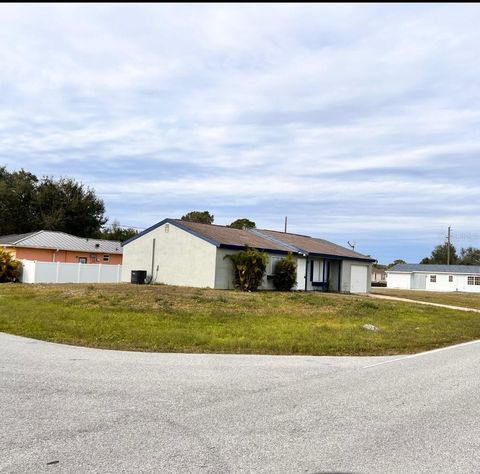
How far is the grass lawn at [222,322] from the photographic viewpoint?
1302cm

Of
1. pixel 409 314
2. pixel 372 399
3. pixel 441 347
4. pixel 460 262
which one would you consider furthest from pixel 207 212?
pixel 372 399

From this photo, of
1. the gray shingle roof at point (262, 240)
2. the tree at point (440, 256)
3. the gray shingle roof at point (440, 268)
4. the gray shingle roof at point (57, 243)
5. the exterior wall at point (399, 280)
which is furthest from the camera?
the tree at point (440, 256)

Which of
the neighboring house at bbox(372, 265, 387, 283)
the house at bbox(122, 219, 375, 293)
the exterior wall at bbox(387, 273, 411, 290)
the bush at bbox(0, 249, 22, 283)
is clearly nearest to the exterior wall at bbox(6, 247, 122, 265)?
the bush at bbox(0, 249, 22, 283)

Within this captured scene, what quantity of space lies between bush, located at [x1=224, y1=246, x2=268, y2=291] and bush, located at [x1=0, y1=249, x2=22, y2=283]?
50.0ft

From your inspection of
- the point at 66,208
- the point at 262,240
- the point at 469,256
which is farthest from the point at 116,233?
the point at 469,256

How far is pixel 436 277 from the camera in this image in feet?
226

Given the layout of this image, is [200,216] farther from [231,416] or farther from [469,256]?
[231,416]

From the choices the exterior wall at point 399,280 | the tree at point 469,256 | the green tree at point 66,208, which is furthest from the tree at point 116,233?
the tree at point 469,256

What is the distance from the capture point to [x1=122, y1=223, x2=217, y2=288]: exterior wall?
95.2ft

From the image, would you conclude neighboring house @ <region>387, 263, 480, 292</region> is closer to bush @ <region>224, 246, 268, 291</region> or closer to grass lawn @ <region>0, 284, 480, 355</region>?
grass lawn @ <region>0, 284, 480, 355</region>

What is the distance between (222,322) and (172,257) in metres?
14.5

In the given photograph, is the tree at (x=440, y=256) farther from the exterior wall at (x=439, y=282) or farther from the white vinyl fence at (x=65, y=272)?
the white vinyl fence at (x=65, y=272)

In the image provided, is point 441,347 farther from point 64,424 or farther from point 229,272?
point 229,272

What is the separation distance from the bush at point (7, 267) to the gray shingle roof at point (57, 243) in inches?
250
